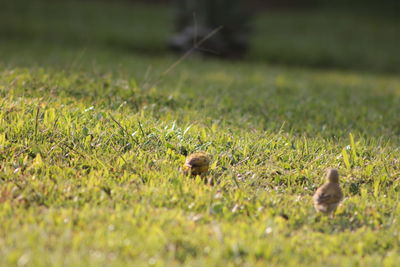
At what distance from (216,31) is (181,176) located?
6.09 meters

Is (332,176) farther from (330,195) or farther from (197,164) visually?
(197,164)

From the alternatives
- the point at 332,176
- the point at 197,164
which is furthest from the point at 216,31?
the point at 332,176

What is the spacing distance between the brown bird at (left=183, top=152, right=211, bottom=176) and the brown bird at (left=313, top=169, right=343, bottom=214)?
85 centimetres

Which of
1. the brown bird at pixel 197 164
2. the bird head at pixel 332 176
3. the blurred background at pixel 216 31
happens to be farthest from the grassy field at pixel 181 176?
the blurred background at pixel 216 31

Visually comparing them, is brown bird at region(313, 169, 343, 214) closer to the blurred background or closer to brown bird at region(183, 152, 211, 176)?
brown bird at region(183, 152, 211, 176)

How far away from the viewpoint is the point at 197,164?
374 cm

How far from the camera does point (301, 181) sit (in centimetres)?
393

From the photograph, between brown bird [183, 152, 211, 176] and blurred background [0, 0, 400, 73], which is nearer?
brown bird [183, 152, 211, 176]

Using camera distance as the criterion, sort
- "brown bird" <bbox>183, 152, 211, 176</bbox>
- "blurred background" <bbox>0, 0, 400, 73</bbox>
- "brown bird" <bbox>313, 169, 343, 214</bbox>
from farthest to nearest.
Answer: "blurred background" <bbox>0, 0, 400, 73</bbox>, "brown bird" <bbox>183, 152, 211, 176</bbox>, "brown bird" <bbox>313, 169, 343, 214</bbox>

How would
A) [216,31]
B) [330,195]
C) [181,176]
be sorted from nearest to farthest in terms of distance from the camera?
[330,195] < [181,176] < [216,31]

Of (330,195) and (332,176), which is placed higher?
(332,176)

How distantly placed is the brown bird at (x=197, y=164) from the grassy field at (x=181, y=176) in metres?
0.08

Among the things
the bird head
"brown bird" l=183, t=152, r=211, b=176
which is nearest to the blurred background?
"brown bird" l=183, t=152, r=211, b=176

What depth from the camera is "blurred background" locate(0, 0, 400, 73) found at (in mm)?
13234
